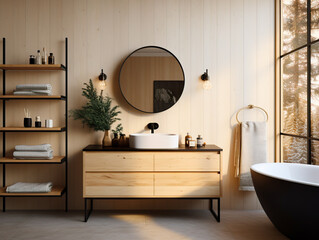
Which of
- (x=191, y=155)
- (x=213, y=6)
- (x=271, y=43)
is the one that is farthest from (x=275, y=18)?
(x=191, y=155)

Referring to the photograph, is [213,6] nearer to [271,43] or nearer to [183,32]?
[183,32]

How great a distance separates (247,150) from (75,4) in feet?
8.60

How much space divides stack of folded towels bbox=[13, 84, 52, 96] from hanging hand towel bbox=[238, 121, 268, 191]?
223cm

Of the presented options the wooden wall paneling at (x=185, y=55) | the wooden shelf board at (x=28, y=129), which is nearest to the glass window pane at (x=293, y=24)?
the wooden wall paneling at (x=185, y=55)

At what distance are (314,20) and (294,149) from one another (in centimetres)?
133

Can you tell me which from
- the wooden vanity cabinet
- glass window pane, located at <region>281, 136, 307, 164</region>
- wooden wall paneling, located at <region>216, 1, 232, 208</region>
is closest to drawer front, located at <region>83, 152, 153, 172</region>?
the wooden vanity cabinet

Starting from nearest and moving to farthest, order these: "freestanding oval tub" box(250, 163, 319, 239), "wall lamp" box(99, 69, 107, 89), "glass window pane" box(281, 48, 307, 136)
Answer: "freestanding oval tub" box(250, 163, 319, 239) < "glass window pane" box(281, 48, 307, 136) < "wall lamp" box(99, 69, 107, 89)

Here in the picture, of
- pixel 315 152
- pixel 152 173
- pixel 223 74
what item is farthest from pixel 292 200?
pixel 223 74

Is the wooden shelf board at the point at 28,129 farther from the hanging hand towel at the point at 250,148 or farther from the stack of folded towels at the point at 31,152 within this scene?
the hanging hand towel at the point at 250,148

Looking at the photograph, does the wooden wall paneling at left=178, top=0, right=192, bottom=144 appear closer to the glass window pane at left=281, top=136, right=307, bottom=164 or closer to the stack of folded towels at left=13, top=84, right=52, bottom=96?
the glass window pane at left=281, top=136, right=307, bottom=164

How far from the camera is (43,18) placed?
360 centimetres

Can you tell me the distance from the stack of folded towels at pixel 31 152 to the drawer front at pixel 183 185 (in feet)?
3.94

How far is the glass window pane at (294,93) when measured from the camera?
314 centimetres

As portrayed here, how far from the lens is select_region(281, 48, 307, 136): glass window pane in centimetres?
314
